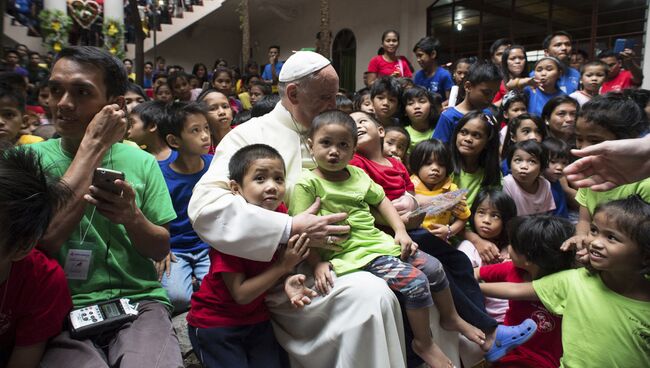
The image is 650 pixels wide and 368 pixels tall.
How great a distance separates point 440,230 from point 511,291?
591 mm

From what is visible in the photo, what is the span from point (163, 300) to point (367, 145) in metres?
1.46

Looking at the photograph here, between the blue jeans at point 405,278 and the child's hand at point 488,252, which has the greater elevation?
the blue jeans at point 405,278

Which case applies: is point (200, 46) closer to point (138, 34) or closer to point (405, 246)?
point (138, 34)

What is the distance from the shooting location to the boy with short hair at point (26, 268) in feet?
4.71

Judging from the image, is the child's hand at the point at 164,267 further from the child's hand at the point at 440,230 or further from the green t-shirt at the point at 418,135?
the green t-shirt at the point at 418,135

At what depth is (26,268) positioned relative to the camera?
1.67 meters

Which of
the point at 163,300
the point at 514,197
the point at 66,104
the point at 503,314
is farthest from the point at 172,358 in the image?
the point at 514,197

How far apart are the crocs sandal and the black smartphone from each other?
2.10 meters

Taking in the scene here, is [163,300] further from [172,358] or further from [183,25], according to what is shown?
[183,25]

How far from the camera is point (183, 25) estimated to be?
1633 cm

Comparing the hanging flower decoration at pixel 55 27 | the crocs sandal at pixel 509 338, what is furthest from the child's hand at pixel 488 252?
the hanging flower decoration at pixel 55 27

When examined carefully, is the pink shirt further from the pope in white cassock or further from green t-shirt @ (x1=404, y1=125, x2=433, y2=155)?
the pope in white cassock

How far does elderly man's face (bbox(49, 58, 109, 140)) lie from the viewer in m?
1.98

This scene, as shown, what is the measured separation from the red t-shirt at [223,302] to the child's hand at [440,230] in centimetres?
132
